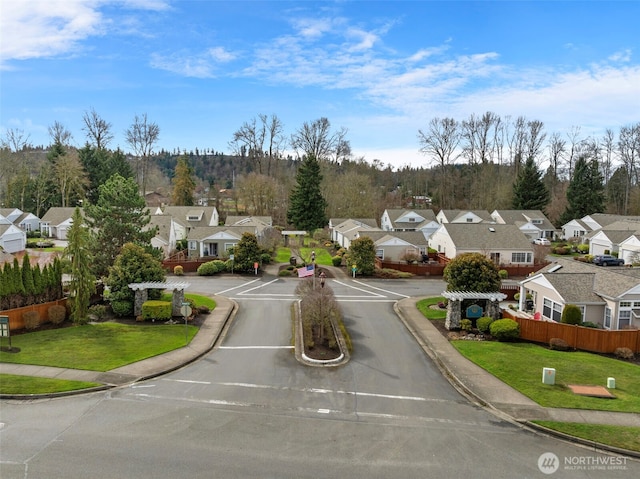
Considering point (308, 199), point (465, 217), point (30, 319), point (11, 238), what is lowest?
point (30, 319)

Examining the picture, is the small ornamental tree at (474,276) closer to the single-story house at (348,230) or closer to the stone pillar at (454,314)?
the stone pillar at (454,314)

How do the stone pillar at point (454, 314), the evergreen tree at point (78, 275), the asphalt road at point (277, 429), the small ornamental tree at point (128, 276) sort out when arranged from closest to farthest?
the asphalt road at point (277, 429)
the evergreen tree at point (78, 275)
the stone pillar at point (454, 314)
the small ornamental tree at point (128, 276)

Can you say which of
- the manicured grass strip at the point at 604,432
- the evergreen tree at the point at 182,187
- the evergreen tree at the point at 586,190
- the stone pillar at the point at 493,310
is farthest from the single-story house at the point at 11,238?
the evergreen tree at the point at 586,190

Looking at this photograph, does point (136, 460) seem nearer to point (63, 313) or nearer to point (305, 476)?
point (305, 476)

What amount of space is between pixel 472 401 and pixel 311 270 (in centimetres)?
1084

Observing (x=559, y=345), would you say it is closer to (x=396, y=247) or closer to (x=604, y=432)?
(x=604, y=432)

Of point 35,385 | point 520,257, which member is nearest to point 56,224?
point 35,385

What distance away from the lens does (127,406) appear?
616 inches

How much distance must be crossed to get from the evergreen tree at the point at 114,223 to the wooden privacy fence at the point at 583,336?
2616 cm

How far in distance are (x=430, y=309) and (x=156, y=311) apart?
17617mm

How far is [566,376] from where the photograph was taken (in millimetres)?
19484

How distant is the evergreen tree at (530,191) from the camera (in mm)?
77438

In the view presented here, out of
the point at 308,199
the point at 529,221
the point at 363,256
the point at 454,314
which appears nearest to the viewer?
the point at 454,314
